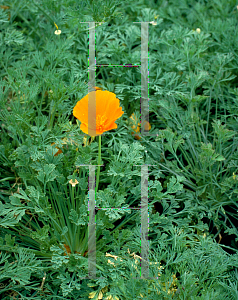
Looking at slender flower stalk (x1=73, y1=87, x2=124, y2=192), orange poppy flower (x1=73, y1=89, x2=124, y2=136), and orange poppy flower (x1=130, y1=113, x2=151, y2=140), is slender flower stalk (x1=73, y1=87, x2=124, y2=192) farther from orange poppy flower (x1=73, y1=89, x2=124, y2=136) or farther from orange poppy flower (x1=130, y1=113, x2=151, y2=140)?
orange poppy flower (x1=130, y1=113, x2=151, y2=140)

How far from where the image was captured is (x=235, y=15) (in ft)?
7.33

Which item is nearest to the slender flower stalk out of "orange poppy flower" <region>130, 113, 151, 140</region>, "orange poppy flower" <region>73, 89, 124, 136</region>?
"orange poppy flower" <region>73, 89, 124, 136</region>

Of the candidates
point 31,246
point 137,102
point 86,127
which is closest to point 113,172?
point 86,127

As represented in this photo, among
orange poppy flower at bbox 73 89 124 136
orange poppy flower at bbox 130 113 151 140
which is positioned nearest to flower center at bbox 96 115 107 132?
orange poppy flower at bbox 73 89 124 136

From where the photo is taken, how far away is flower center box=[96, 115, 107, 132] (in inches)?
49.9

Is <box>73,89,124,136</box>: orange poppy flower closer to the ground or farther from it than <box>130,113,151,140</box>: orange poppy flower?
farther from it

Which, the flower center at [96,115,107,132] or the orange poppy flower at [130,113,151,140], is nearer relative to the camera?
the flower center at [96,115,107,132]

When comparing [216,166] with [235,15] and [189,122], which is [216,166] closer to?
[189,122]

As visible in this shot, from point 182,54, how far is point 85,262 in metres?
1.25

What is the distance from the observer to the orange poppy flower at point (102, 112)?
1261 millimetres
